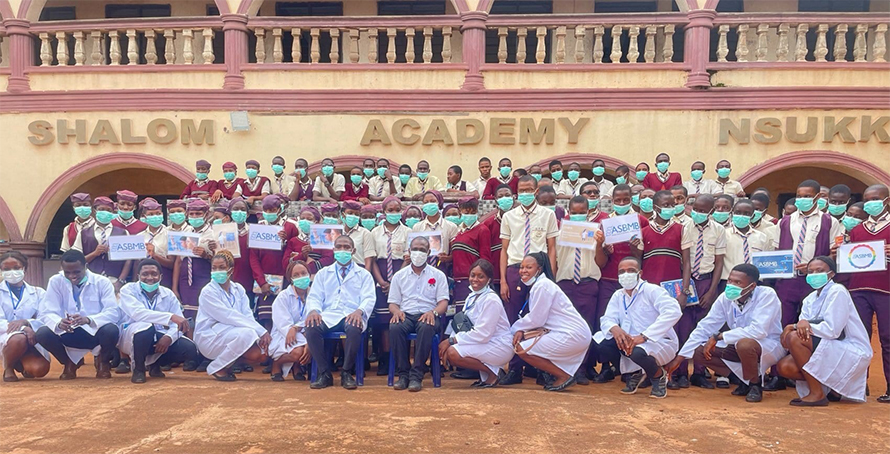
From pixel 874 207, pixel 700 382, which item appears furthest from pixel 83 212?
pixel 874 207

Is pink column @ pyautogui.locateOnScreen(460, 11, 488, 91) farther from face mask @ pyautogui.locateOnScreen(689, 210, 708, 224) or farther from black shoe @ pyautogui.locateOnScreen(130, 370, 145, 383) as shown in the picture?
black shoe @ pyautogui.locateOnScreen(130, 370, 145, 383)

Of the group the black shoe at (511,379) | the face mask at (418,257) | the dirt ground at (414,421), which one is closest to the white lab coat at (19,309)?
the dirt ground at (414,421)

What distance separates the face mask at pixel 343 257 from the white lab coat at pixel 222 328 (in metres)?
1.11

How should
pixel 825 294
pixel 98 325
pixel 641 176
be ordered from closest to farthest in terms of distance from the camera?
pixel 825 294 < pixel 98 325 < pixel 641 176

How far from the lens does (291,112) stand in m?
11.8

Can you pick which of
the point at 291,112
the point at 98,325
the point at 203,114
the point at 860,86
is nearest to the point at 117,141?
the point at 203,114

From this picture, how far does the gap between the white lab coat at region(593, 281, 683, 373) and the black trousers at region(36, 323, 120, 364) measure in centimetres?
478

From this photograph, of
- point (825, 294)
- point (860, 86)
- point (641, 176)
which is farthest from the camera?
point (860, 86)

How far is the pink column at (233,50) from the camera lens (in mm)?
11727

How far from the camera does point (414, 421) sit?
16.6ft

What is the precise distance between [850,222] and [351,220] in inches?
195

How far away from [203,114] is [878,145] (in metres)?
11.3

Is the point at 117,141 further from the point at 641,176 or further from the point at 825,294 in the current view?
the point at 825,294

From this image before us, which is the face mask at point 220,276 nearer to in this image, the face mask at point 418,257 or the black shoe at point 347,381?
the black shoe at point 347,381
